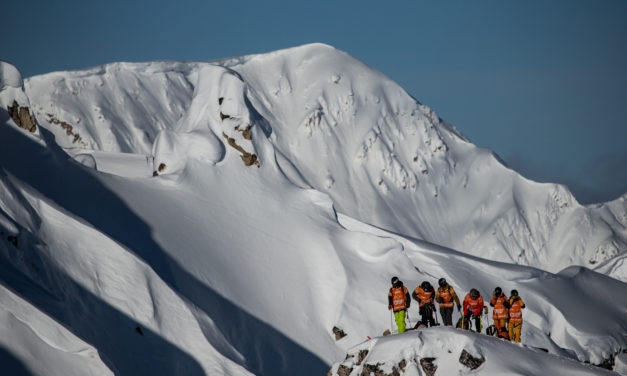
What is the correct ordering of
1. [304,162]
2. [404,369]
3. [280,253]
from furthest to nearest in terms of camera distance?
[304,162]
[280,253]
[404,369]

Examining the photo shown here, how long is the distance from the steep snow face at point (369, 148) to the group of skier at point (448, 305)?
70085 mm

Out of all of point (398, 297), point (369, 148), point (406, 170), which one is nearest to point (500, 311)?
point (398, 297)

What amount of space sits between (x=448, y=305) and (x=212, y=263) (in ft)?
58.8

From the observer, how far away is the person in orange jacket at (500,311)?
2295cm

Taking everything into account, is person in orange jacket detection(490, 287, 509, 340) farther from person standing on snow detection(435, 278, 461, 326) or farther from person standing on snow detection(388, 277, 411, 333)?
person standing on snow detection(388, 277, 411, 333)

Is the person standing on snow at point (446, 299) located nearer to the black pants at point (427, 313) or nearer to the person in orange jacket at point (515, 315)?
the black pants at point (427, 313)

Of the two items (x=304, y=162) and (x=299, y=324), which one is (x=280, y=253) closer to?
(x=299, y=324)

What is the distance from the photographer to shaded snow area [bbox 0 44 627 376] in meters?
21.1

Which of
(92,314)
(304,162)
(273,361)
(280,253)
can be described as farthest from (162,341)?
(304,162)

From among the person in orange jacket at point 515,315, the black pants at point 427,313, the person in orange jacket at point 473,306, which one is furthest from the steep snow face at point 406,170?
the black pants at point 427,313

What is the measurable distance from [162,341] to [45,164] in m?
12.5

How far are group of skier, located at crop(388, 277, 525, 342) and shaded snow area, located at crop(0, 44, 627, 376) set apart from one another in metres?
1.18

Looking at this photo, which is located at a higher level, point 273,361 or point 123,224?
point 123,224

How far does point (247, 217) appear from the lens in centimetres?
4356
